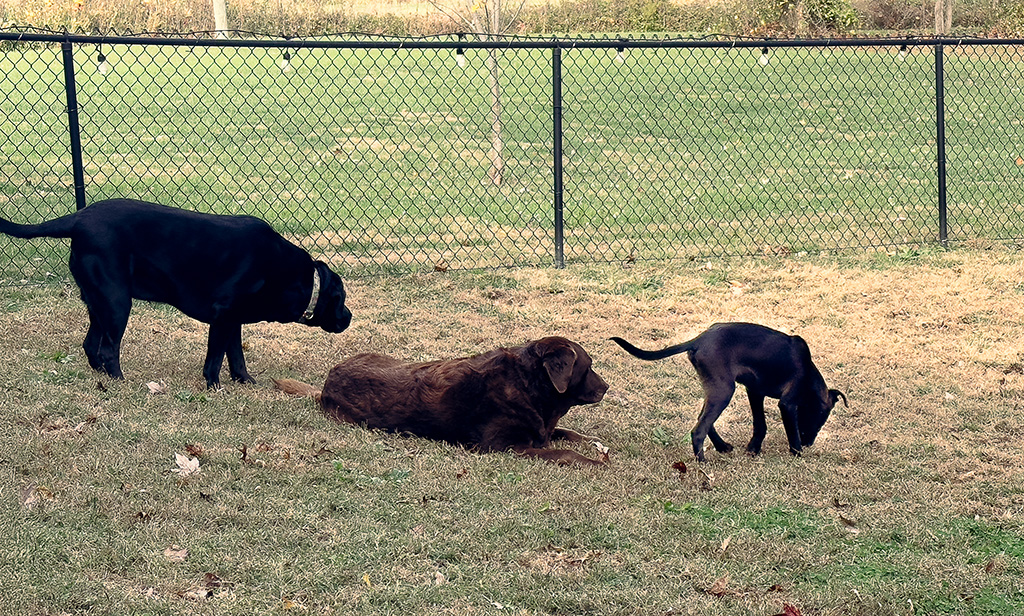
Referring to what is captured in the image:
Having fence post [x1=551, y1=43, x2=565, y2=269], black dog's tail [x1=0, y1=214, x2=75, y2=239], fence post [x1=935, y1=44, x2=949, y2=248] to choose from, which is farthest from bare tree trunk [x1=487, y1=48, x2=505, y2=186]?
black dog's tail [x1=0, y1=214, x2=75, y2=239]

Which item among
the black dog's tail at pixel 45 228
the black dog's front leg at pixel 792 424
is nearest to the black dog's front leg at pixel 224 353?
the black dog's tail at pixel 45 228

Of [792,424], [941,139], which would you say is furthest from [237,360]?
[941,139]

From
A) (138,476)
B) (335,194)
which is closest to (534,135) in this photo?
(335,194)

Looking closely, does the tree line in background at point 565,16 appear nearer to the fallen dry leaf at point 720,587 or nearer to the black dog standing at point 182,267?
the black dog standing at point 182,267

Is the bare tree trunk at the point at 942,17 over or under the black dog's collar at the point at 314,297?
over

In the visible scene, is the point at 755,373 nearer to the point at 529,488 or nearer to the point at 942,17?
the point at 529,488

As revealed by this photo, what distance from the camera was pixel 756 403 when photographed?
5.18 meters

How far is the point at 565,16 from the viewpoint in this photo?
24516 millimetres

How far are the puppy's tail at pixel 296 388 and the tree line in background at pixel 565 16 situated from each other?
47.1 feet

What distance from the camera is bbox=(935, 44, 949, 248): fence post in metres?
9.39

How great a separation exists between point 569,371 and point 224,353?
6.78ft

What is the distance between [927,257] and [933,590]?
6043 mm

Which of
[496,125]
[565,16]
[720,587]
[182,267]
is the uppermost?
[565,16]

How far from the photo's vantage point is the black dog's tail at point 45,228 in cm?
568
